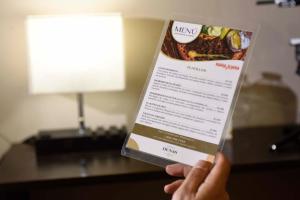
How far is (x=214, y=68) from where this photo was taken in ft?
3.05

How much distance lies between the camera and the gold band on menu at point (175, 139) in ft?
2.98

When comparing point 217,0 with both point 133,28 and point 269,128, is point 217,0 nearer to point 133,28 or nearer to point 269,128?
point 133,28

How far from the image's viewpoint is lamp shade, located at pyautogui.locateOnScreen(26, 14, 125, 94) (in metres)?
1.51

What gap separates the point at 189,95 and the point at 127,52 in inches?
33.3

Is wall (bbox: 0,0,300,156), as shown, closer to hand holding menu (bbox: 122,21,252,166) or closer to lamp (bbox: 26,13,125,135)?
lamp (bbox: 26,13,125,135)

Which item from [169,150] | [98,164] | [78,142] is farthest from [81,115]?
[169,150]

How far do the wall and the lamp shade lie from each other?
19cm

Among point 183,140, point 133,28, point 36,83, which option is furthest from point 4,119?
point 183,140

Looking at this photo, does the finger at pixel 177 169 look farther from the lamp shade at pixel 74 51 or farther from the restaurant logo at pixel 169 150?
the lamp shade at pixel 74 51

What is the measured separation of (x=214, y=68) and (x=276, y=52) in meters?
0.94

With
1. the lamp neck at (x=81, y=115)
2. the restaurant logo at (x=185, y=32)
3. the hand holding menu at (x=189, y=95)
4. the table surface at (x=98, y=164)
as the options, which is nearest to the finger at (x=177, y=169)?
the hand holding menu at (x=189, y=95)

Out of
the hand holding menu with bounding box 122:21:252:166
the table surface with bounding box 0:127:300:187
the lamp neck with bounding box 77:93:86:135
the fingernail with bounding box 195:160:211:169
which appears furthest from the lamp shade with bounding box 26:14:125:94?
the fingernail with bounding box 195:160:211:169

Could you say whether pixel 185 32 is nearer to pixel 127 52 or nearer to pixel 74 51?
pixel 74 51

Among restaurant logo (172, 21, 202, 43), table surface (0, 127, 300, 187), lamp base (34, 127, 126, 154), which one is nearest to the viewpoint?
restaurant logo (172, 21, 202, 43)
